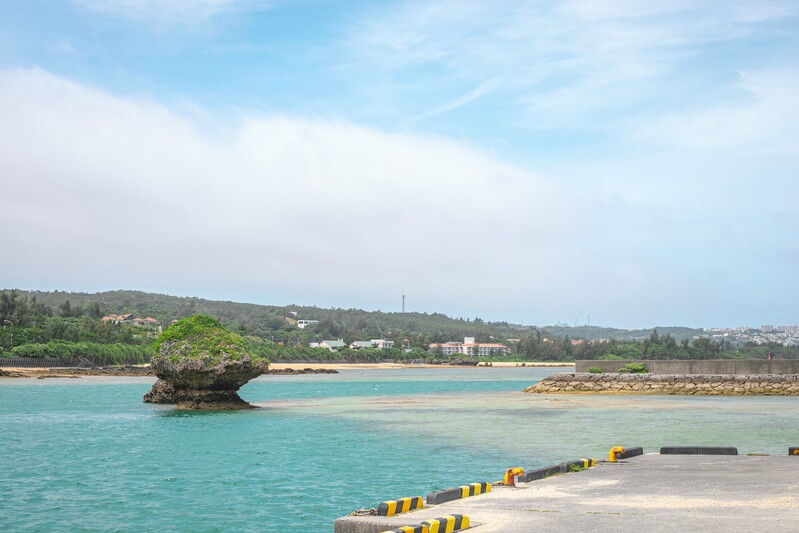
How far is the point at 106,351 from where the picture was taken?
155 m

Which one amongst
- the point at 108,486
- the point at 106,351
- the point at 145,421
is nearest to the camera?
the point at 108,486

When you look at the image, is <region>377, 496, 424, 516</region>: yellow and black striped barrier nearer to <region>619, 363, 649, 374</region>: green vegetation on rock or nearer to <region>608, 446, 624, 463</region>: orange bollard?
<region>608, 446, 624, 463</region>: orange bollard

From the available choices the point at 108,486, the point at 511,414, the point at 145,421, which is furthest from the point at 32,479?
the point at 511,414

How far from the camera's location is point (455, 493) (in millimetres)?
14688

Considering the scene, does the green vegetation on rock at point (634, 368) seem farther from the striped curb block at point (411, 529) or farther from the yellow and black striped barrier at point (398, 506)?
the striped curb block at point (411, 529)

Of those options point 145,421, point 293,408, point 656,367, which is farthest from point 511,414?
point 656,367

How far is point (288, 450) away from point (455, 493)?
17401 mm

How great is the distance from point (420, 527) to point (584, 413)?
36.9 meters

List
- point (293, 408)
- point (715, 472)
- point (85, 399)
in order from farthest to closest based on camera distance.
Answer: point (85, 399), point (293, 408), point (715, 472)

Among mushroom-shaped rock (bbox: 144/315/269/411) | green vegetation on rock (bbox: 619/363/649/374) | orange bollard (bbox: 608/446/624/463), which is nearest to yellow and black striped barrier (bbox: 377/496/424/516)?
orange bollard (bbox: 608/446/624/463)

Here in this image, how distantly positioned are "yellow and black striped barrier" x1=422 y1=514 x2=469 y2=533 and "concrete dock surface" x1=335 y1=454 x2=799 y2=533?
178 mm

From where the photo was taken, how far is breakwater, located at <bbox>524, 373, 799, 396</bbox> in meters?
64.3

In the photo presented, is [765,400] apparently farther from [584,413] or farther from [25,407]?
[25,407]

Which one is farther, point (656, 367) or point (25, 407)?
point (656, 367)
